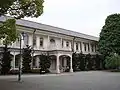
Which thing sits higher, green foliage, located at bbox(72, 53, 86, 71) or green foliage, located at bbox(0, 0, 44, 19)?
green foliage, located at bbox(0, 0, 44, 19)

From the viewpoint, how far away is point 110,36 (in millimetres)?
42344

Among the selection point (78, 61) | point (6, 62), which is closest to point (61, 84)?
point (6, 62)

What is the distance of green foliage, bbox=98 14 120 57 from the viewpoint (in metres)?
41.9

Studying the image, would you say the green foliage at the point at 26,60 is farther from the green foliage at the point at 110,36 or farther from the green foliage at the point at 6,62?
the green foliage at the point at 110,36

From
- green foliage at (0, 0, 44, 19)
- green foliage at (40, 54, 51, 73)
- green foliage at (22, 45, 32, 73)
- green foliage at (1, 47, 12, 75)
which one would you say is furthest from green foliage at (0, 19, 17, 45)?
green foliage at (40, 54, 51, 73)

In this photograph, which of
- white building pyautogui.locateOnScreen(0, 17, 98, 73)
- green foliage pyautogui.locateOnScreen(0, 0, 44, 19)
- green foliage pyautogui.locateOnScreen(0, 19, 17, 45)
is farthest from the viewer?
white building pyautogui.locateOnScreen(0, 17, 98, 73)

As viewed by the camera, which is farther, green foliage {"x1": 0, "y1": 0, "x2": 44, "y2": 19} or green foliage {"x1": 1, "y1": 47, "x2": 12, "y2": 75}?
green foliage {"x1": 1, "y1": 47, "x2": 12, "y2": 75}

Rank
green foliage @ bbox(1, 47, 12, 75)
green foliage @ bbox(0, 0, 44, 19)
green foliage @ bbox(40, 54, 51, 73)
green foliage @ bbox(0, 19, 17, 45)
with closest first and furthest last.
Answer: green foliage @ bbox(0, 0, 44, 19) → green foliage @ bbox(0, 19, 17, 45) → green foliage @ bbox(1, 47, 12, 75) → green foliage @ bbox(40, 54, 51, 73)

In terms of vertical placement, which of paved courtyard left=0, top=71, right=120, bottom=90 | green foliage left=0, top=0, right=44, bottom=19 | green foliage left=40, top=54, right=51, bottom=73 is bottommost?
paved courtyard left=0, top=71, right=120, bottom=90

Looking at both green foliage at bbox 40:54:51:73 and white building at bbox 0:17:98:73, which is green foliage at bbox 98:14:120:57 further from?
green foliage at bbox 40:54:51:73

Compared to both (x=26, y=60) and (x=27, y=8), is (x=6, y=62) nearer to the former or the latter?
(x=26, y=60)

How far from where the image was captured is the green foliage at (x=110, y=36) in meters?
41.9

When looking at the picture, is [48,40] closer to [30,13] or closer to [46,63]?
[46,63]

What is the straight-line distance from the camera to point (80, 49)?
44.1 m
